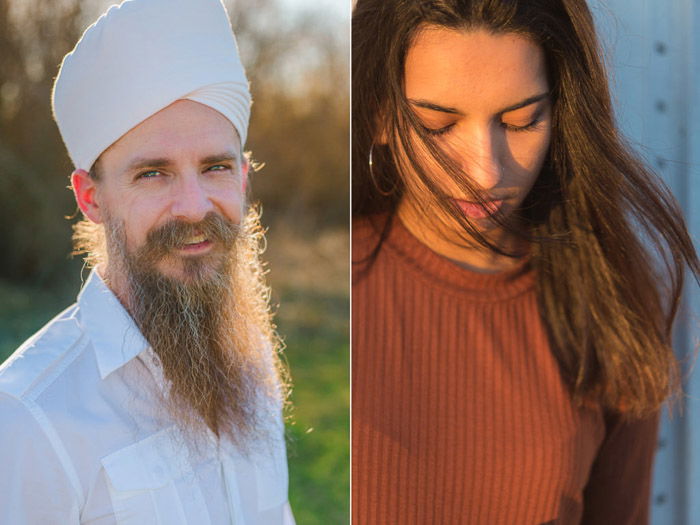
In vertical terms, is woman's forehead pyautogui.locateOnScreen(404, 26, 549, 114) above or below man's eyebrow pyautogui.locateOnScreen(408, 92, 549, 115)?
above

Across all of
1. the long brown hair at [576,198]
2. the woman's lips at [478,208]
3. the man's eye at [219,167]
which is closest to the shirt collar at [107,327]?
the man's eye at [219,167]

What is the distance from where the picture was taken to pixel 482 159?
1055mm

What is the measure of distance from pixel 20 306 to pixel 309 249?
1702 mm

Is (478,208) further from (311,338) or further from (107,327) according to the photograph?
(311,338)

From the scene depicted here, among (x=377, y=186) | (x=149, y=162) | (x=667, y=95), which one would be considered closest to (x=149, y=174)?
(x=149, y=162)

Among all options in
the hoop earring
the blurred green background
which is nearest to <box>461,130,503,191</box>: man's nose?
the hoop earring

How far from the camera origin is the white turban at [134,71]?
105cm

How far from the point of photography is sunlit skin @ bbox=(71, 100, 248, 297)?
3.50ft

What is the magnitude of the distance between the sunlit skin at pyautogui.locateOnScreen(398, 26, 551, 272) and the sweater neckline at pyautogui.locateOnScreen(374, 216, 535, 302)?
0.06 meters

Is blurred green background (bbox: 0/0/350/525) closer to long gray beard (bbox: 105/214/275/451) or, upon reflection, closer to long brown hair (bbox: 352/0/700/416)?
long gray beard (bbox: 105/214/275/451)

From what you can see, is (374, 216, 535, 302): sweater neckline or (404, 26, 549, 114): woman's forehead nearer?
(404, 26, 549, 114): woman's forehead

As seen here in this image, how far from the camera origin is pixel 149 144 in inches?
41.9

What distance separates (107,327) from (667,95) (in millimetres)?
949

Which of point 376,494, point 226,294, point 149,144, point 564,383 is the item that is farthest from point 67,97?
point 564,383
